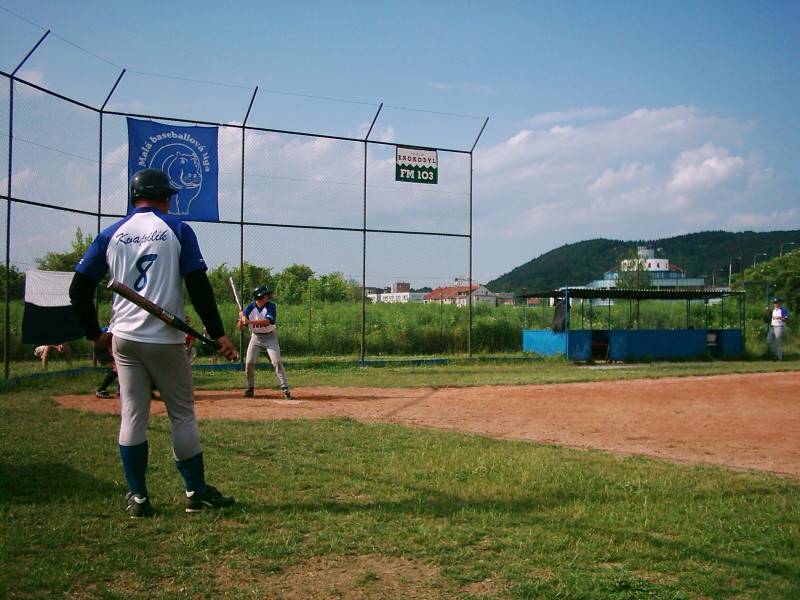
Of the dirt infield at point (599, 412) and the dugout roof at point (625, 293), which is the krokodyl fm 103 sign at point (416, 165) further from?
the dirt infield at point (599, 412)

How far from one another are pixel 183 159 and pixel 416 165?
6319mm

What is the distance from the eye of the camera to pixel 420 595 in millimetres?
3779

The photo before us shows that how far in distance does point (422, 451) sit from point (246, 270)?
12.8 metres

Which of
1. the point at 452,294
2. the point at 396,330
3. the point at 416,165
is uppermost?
the point at 416,165

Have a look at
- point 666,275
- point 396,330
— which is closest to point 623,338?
point 396,330

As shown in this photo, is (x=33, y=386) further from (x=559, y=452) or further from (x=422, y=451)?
(x=559, y=452)

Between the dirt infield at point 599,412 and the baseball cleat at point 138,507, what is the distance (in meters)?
4.76

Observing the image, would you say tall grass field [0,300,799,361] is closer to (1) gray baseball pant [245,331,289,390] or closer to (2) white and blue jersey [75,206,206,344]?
(1) gray baseball pant [245,331,289,390]

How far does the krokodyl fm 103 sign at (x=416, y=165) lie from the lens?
67.3 feet

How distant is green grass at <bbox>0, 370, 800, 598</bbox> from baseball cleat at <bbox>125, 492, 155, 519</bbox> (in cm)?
9

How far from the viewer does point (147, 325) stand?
5.03 meters

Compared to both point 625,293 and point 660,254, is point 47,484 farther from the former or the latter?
point 660,254

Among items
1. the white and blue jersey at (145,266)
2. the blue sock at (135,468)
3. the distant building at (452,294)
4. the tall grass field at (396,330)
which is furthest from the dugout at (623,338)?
the blue sock at (135,468)

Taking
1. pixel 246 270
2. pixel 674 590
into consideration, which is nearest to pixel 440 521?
pixel 674 590
